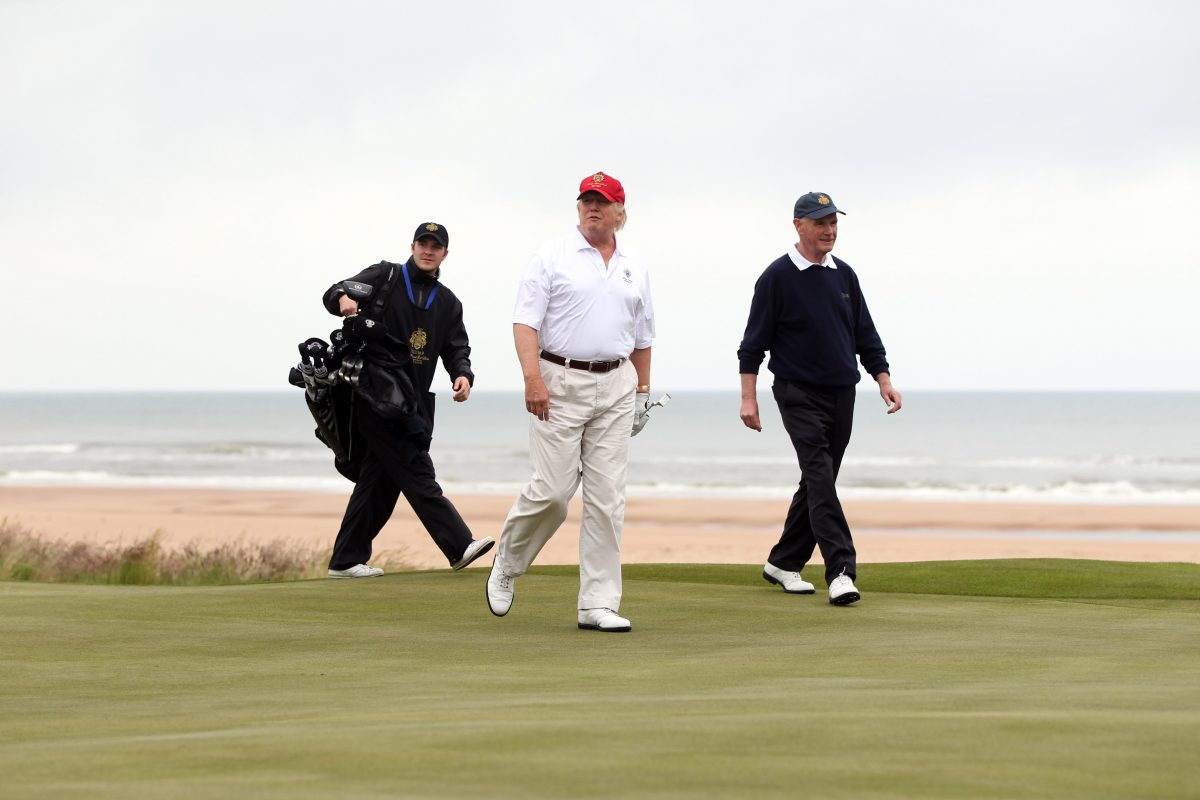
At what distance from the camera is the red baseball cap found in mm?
6250

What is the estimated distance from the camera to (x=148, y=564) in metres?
9.55

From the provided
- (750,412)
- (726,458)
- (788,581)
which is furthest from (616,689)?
(726,458)

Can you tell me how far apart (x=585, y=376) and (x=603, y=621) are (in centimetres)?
104

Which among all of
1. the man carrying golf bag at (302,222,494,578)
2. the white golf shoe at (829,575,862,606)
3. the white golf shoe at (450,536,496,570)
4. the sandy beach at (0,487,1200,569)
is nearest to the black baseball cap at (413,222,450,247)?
the man carrying golf bag at (302,222,494,578)

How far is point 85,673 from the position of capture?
191 inches

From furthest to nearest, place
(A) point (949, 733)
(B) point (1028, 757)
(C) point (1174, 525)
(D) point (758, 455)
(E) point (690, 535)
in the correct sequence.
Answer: (D) point (758, 455) < (C) point (1174, 525) < (E) point (690, 535) < (A) point (949, 733) < (B) point (1028, 757)

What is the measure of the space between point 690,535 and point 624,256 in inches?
587

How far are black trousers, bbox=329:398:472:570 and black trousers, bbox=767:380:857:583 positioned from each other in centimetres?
183

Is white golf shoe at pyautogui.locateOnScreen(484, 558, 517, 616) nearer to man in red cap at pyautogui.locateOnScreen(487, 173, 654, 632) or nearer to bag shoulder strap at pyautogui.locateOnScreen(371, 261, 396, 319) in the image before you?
man in red cap at pyautogui.locateOnScreen(487, 173, 654, 632)

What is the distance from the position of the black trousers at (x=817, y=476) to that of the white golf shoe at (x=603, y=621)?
4.45ft

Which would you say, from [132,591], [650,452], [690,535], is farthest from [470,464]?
[132,591]

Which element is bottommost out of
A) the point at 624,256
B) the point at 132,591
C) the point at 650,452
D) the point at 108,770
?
the point at 650,452

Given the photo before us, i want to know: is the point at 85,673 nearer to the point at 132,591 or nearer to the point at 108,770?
the point at 108,770

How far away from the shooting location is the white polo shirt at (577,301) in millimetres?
6227
